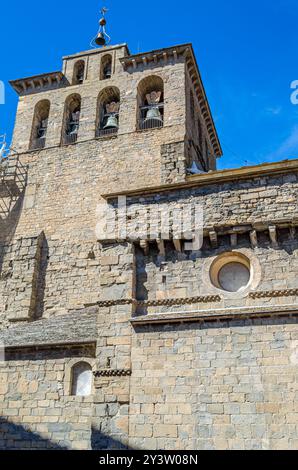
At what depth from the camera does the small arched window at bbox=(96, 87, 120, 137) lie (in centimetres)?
1761

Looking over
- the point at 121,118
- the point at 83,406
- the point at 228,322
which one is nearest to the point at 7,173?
the point at 121,118

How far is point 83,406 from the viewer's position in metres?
10.2

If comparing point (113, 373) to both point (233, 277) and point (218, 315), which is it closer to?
point (218, 315)

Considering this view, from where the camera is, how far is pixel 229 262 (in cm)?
965

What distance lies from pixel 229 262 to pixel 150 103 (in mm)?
10369

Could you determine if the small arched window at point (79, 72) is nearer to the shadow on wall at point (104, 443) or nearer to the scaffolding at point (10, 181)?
the scaffolding at point (10, 181)

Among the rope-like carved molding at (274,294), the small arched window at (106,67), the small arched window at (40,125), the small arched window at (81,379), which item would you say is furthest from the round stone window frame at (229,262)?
the small arched window at (106,67)

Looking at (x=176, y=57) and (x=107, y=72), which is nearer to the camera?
(x=176, y=57)

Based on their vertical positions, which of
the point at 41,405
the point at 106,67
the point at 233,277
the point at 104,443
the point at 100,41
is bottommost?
the point at 104,443

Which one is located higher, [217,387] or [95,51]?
[95,51]

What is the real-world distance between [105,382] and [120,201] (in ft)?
12.3

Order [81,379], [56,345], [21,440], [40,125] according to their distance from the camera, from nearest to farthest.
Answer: [21,440] → [81,379] → [56,345] → [40,125]

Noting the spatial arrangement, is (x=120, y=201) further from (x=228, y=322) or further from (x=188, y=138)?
(x=188, y=138)

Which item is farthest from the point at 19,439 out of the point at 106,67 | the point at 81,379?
the point at 106,67
